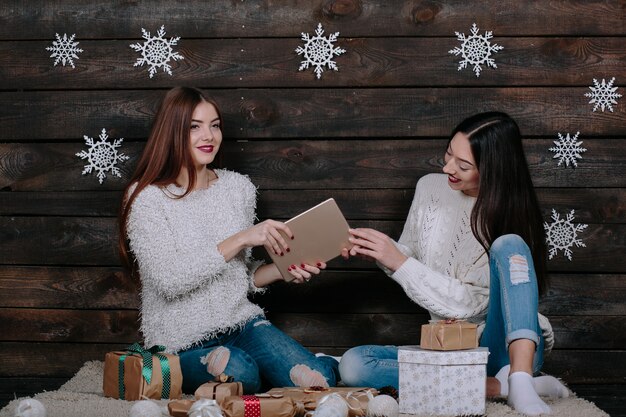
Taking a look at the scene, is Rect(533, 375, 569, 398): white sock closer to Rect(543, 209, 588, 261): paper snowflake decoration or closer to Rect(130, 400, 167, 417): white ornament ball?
Rect(543, 209, 588, 261): paper snowflake decoration

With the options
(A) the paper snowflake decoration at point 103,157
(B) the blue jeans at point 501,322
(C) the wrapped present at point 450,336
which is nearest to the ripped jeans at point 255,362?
(B) the blue jeans at point 501,322

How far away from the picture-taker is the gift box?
7.70 ft

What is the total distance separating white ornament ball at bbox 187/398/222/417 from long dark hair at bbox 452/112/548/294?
3.15ft

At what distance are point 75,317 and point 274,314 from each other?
72cm

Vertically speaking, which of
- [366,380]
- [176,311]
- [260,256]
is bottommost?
[366,380]

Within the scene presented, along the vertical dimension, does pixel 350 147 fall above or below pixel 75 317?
above

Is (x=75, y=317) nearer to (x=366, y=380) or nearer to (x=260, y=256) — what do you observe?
(x=260, y=256)

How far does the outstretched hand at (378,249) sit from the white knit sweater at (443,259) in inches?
1.2

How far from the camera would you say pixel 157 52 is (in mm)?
3234

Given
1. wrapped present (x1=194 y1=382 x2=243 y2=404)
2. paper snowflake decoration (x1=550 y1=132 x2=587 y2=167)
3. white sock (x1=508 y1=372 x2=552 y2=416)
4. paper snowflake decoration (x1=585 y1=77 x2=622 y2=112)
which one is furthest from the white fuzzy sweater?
paper snowflake decoration (x1=585 y1=77 x2=622 y2=112)

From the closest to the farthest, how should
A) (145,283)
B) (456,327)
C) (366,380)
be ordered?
1. (456,327)
2. (366,380)
3. (145,283)

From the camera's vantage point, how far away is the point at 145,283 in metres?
2.84

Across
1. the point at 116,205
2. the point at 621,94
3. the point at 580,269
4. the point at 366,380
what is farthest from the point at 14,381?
the point at 621,94

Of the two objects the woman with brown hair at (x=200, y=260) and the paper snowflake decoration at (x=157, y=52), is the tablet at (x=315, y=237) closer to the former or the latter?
the woman with brown hair at (x=200, y=260)
